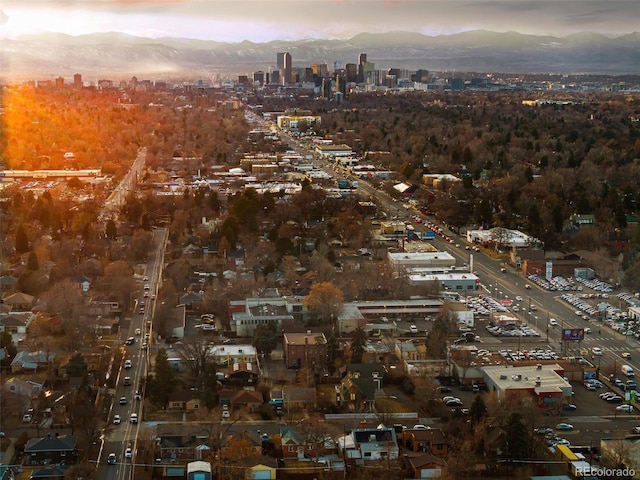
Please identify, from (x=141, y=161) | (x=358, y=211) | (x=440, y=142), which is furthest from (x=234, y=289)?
(x=440, y=142)

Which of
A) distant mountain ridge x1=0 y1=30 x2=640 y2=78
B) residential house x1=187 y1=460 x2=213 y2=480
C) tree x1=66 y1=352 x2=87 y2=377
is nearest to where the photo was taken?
residential house x1=187 y1=460 x2=213 y2=480

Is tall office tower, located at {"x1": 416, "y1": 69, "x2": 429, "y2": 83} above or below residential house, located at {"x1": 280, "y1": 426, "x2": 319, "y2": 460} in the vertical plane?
below

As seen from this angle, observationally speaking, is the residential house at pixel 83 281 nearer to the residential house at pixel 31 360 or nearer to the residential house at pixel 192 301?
the residential house at pixel 192 301

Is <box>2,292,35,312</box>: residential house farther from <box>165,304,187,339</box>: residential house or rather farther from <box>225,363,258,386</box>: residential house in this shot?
<box>225,363,258,386</box>: residential house

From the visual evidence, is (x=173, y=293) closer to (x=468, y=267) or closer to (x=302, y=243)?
(x=302, y=243)

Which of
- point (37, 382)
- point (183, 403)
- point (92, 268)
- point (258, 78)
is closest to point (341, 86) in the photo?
point (258, 78)

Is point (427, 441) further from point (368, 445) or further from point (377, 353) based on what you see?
point (377, 353)

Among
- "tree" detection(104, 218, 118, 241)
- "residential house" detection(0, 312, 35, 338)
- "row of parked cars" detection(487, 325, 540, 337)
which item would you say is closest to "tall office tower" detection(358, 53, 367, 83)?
"tree" detection(104, 218, 118, 241)
